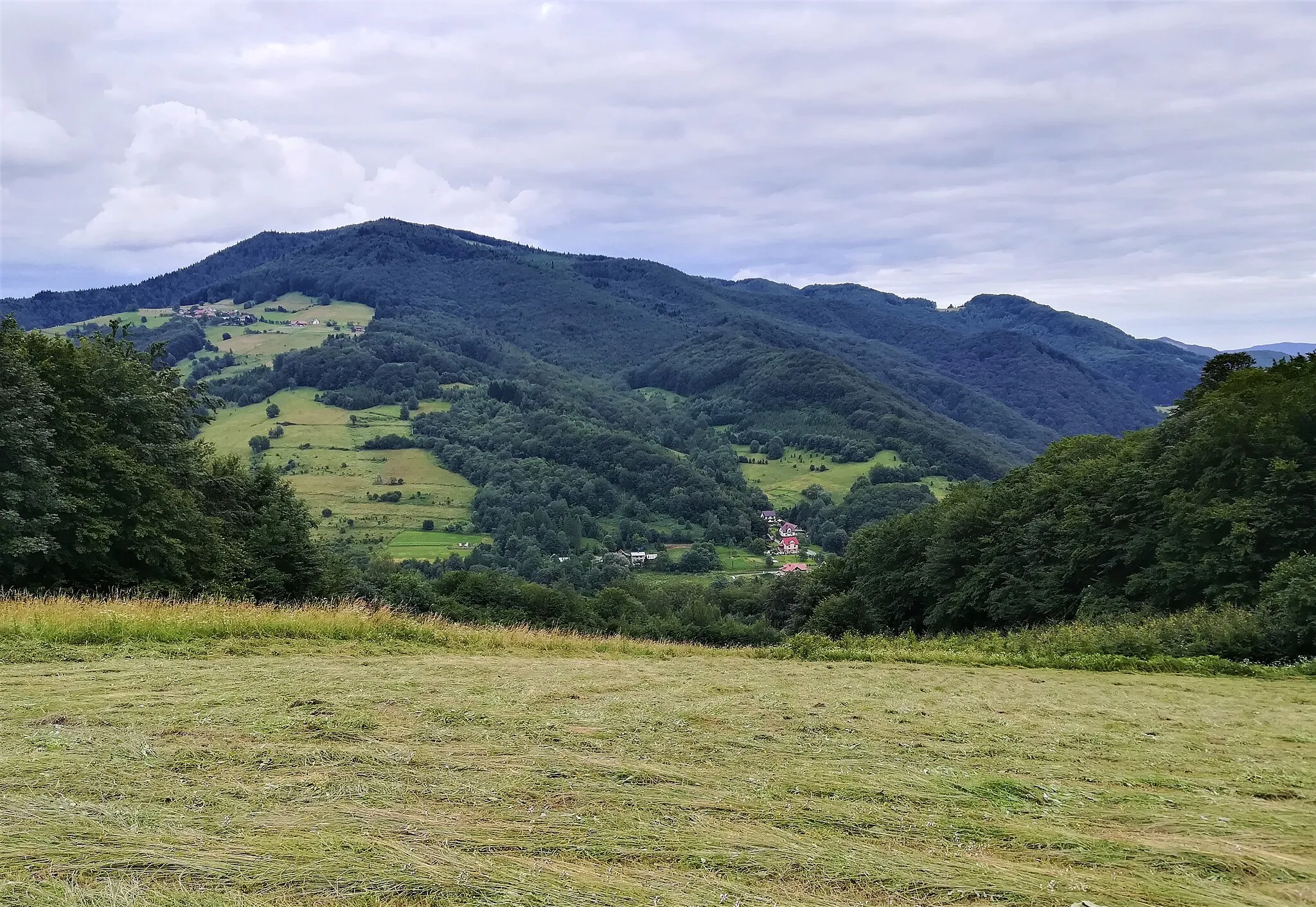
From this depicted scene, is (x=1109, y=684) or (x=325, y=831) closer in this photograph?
(x=325, y=831)

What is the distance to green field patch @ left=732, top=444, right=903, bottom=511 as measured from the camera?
507 feet

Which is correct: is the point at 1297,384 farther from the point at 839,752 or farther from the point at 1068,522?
the point at 839,752

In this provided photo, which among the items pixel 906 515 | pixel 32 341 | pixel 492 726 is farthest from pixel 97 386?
pixel 906 515

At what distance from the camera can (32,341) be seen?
87.4ft

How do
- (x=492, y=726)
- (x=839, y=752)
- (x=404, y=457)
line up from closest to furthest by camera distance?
1. (x=839, y=752)
2. (x=492, y=726)
3. (x=404, y=457)

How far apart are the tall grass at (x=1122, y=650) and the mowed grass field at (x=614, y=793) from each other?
16.8 feet

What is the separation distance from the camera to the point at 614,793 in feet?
19.5

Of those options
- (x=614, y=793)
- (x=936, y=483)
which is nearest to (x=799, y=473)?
(x=936, y=483)

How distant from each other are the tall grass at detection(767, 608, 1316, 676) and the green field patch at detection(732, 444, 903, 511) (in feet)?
425

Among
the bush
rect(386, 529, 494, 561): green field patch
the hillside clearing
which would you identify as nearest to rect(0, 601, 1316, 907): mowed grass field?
the bush

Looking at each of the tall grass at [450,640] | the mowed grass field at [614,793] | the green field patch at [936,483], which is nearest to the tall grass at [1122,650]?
the tall grass at [450,640]

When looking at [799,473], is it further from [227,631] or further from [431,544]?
[227,631]

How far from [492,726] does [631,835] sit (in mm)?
3444

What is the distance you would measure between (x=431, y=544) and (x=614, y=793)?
348 ft
